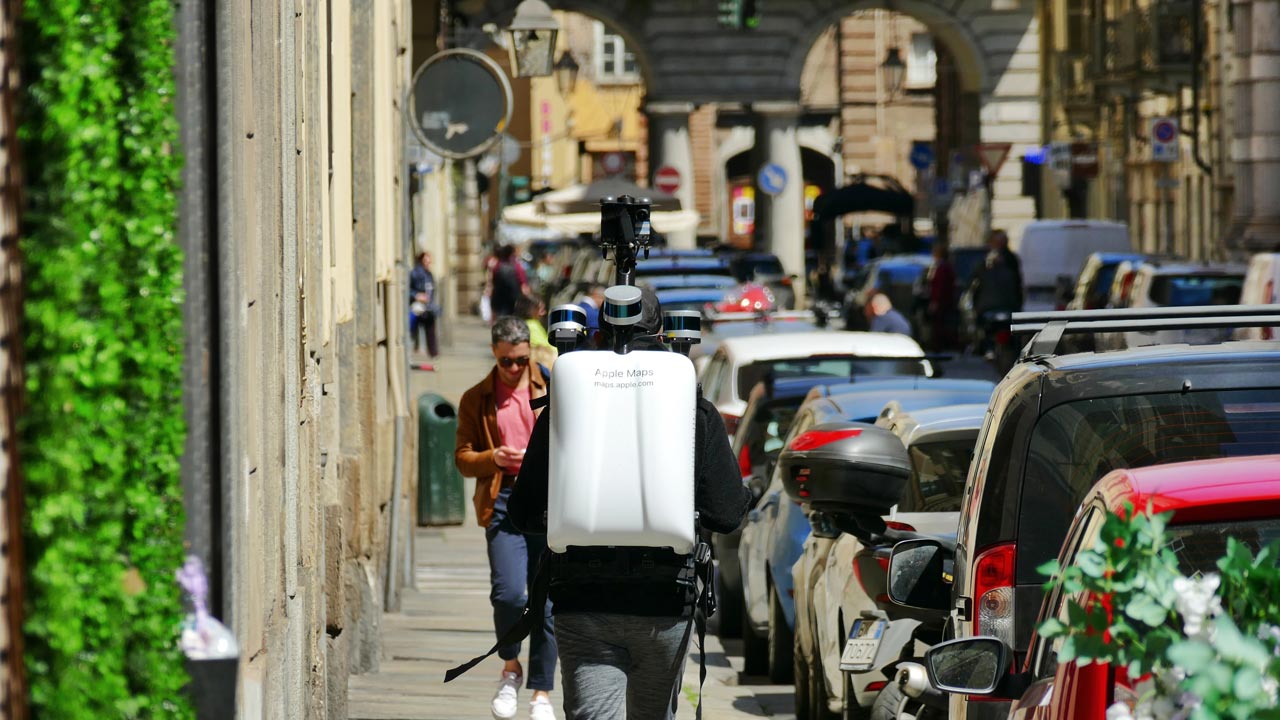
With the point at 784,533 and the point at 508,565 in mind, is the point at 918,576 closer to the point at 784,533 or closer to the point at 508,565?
the point at 508,565

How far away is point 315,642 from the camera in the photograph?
329 inches

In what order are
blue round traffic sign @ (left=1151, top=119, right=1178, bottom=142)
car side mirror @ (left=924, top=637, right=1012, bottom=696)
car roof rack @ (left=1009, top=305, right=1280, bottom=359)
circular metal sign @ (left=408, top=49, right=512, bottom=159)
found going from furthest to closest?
blue round traffic sign @ (left=1151, top=119, right=1178, bottom=142)
circular metal sign @ (left=408, top=49, right=512, bottom=159)
car roof rack @ (left=1009, top=305, right=1280, bottom=359)
car side mirror @ (left=924, top=637, right=1012, bottom=696)

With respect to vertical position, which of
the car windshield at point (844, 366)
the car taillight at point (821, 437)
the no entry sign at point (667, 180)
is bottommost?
the car windshield at point (844, 366)

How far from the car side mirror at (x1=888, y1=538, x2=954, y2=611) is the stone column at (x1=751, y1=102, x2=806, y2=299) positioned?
3988 cm

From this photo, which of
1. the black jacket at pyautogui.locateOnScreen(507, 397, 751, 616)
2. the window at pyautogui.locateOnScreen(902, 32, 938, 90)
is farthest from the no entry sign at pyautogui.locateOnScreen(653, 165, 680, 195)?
the window at pyautogui.locateOnScreen(902, 32, 938, 90)

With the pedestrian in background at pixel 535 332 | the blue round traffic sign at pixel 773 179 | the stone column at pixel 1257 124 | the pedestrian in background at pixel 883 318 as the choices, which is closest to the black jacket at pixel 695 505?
the pedestrian in background at pixel 535 332

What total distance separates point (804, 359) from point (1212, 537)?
9818mm

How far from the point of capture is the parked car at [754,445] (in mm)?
12711

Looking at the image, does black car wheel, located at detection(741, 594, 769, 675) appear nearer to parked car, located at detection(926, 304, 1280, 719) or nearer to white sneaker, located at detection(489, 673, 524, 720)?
white sneaker, located at detection(489, 673, 524, 720)

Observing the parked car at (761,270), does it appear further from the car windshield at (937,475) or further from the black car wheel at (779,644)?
the car windshield at (937,475)

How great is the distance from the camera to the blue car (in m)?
10.6

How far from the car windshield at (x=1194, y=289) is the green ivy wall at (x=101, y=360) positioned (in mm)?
19945

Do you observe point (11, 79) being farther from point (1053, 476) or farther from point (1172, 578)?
point (1053, 476)

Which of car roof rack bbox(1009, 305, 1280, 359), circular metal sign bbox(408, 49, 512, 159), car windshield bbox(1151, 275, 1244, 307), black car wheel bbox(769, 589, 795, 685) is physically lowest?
black car wheel bbox(769, 589, 795, 685)
